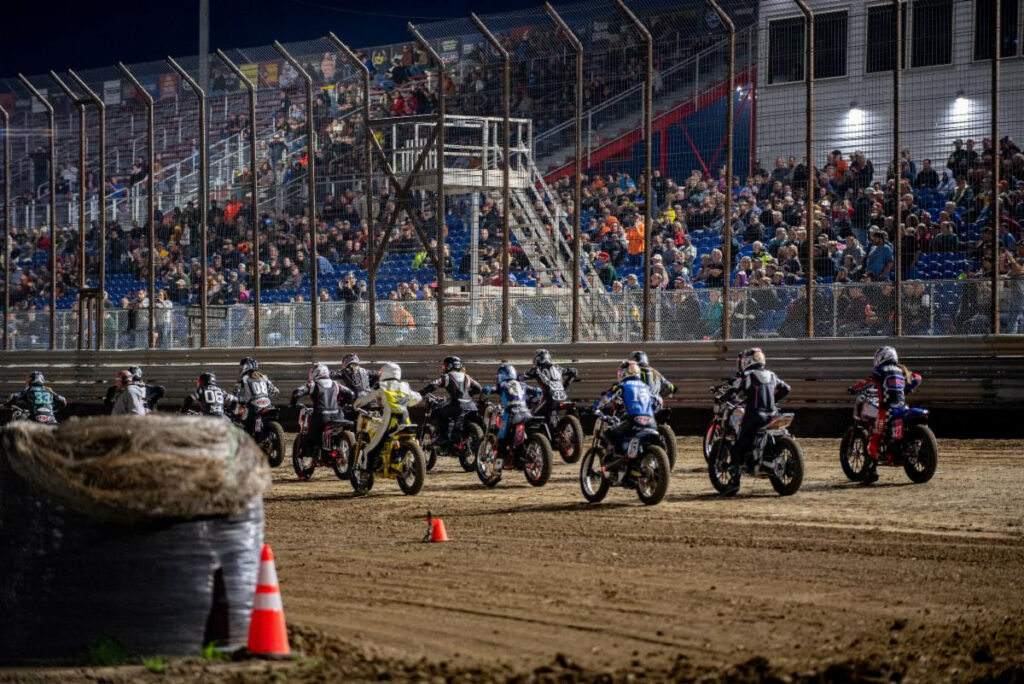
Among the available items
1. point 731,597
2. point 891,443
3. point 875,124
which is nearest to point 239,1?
point 875,124

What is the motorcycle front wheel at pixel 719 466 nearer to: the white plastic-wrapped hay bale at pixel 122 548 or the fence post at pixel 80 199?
the white plastic-wrapped hay bale at pixel 122 548

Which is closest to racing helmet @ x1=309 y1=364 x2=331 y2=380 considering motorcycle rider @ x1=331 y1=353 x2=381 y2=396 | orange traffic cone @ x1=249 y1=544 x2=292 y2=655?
motorcycle rider @ x1=331 y1=353 x2=381 y2=396

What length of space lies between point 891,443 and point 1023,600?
6.64m

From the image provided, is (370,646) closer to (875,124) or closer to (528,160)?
(875,124)

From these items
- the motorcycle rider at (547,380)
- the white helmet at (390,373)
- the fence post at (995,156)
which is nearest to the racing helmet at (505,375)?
the motorcycle rider at (547,380)

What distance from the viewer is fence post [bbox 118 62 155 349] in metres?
29.1

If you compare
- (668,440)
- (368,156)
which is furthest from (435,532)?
(368,156)

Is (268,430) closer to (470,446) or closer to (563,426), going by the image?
(470,446)

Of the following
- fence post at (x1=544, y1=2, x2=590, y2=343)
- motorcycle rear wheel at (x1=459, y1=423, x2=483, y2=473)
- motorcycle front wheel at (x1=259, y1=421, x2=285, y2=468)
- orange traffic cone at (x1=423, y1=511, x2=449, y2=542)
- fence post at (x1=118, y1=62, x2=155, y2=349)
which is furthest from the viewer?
fence post at (x1=118, y1=62, x2=155, y2=349)

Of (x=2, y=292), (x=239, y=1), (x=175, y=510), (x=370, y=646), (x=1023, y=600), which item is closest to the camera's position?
(x=175, y=510)

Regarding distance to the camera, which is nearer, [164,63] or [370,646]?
[370,646]

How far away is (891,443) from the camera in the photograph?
16.2 m

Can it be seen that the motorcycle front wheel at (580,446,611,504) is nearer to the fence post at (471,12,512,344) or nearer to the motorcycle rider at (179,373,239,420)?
the motorcycle rider at (179,373,239,420)

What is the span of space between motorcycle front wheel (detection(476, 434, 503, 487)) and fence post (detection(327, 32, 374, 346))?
843 cm
